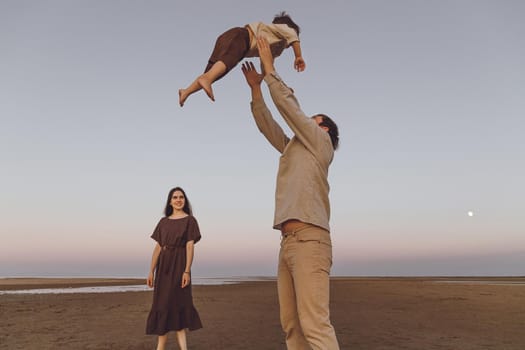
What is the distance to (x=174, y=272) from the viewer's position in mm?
6020

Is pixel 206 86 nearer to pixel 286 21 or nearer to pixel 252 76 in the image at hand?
pixel 252 76

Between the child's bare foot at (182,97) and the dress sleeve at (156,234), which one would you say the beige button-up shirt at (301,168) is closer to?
the child's bare foot at (182,97)

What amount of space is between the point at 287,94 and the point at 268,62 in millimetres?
293

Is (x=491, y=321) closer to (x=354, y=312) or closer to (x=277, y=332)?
(x=354, y=312)

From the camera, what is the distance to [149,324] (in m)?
5.81

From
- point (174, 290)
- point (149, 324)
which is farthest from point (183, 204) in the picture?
Result: point (149, 324)

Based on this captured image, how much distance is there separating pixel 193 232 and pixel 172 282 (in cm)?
75

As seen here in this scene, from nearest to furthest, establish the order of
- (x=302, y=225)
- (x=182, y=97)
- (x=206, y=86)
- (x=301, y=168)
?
(x=302, y=225)
(x=301, y=168)
(x=206, y=86)
(x=182, y=97)

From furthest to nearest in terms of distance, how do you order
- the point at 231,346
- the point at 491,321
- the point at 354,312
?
the point at 354,312 < the point at 491,321 < the point at 231,346

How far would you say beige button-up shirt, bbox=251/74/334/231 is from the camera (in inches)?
114

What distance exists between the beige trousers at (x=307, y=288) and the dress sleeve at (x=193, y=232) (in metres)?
3.36

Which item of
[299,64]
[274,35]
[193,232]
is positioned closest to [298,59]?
[299,64]

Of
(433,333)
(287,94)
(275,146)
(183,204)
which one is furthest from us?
(433,333)

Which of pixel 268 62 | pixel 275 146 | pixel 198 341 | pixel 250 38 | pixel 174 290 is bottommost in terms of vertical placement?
pixel 198 341
